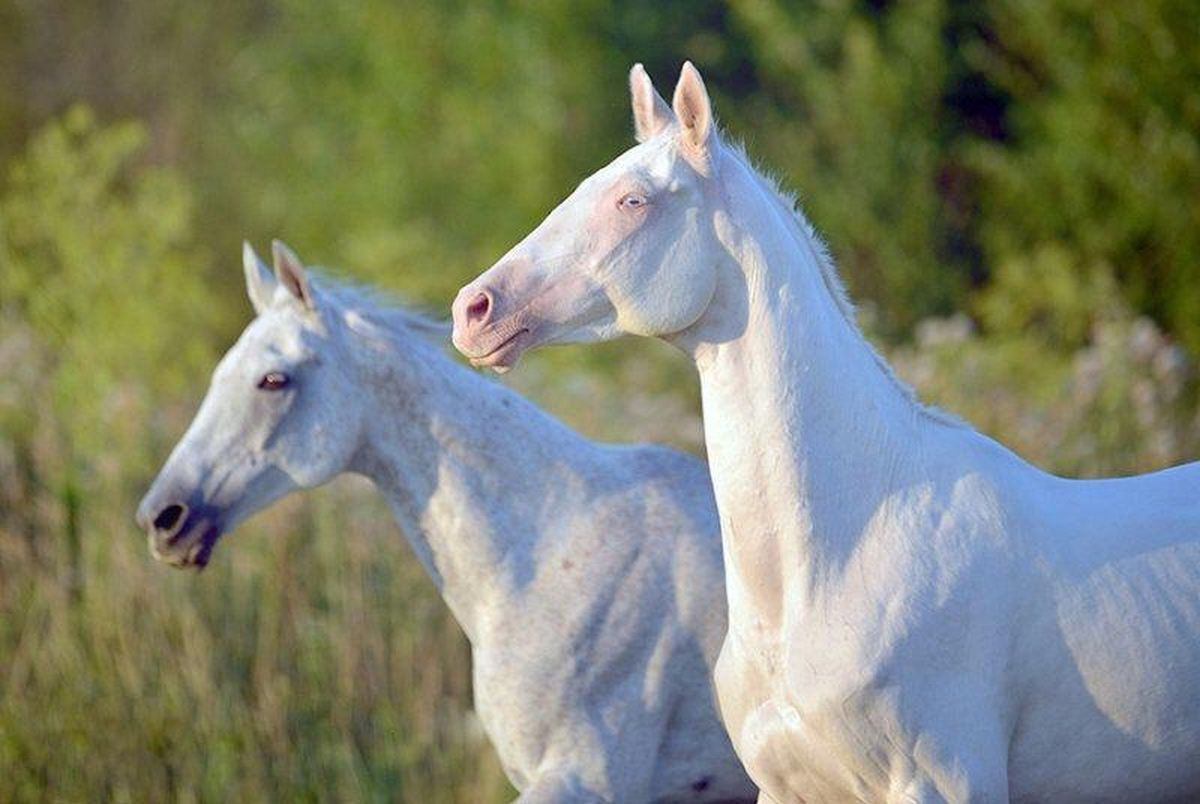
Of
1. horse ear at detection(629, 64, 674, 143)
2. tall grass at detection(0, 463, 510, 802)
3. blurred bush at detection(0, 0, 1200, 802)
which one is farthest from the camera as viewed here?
blurred bush at detection(0, 0, 1200, 802)

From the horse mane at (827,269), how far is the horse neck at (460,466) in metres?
1.25

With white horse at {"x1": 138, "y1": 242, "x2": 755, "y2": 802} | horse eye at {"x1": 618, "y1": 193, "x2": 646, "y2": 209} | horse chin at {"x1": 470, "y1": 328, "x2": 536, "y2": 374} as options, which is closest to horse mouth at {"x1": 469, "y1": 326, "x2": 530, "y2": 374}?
horse chin at {"x1": 470, "y1": 328, "x2": 536, "y2": 374}

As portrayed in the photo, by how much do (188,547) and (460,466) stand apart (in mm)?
681

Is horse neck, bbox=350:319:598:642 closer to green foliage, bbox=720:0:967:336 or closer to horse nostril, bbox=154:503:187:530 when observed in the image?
horse nostril, bbox=154:503:187:530

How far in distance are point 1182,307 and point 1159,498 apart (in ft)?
27.0

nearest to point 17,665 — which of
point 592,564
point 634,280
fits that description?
point 592,564

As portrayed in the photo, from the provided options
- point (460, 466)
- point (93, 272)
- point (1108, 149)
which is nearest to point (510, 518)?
point (460, 466)

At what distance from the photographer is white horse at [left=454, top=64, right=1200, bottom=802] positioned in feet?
12.3

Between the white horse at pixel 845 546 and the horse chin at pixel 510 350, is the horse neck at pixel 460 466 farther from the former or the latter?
the horse chin at pixel 510 350

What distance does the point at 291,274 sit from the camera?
203 inches

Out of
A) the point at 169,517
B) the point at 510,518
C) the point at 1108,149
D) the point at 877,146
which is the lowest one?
the point at 510,518

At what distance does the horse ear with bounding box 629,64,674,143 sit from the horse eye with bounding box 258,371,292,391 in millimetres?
1438

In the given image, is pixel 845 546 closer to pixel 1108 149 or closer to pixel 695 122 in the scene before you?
pixel 695 122

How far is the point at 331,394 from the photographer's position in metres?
5.13
